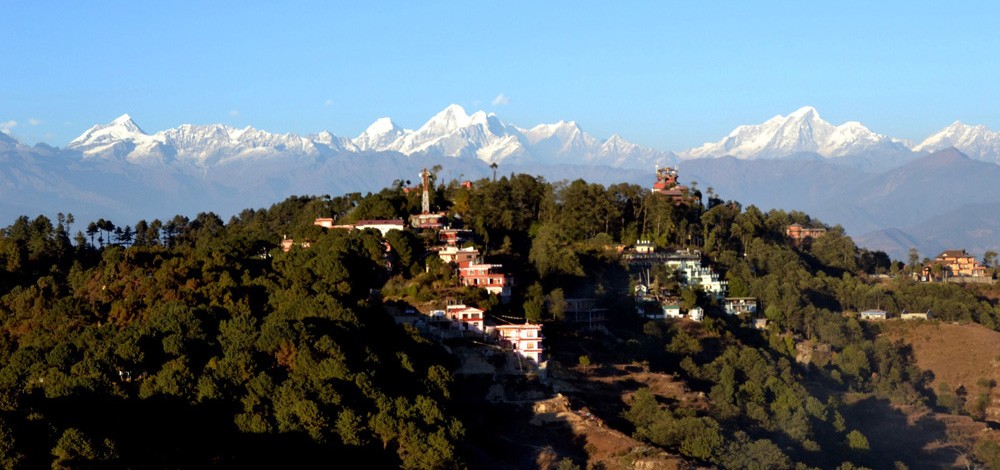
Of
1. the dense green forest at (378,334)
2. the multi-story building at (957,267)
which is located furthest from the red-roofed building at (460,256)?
the multi-story building at (957,267)

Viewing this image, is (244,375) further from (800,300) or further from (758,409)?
(800,300)

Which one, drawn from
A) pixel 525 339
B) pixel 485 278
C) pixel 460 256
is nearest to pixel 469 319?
pixel 525 339

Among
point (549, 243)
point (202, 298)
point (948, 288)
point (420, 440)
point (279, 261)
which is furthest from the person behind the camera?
point (948, 288)

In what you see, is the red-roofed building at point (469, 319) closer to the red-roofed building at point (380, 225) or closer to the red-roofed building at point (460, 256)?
the red-roofed building at point (460, 256)

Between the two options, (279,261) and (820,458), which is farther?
(279,261)

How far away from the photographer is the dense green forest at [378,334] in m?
38.8

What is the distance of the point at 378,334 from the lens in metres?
47.2

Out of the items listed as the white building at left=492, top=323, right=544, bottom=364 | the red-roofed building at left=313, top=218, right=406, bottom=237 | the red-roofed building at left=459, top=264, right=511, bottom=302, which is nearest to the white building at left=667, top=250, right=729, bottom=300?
the red-roofed building at left=313, top=218, right=406, bottom=237

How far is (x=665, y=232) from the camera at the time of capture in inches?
2832

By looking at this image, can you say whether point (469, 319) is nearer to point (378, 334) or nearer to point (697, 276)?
point (378, 334)

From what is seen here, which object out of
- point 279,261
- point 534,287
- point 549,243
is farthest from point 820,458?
point 279,261

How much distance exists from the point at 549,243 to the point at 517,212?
7989 mm

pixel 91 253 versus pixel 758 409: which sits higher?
pixel 91 253

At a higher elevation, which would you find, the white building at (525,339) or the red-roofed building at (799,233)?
the red-roofed building at (799,233)
